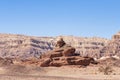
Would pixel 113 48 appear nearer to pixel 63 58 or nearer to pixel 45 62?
pixel 63 58

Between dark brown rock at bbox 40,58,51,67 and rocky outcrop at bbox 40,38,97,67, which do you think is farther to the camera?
rocky outcrop at bbox 40,38,97,67

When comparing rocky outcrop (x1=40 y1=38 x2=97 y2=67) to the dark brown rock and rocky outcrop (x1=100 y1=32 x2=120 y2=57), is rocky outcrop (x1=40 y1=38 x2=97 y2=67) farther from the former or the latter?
rocky outcrop (x1=100 y1=32 x2=120 y2=57)

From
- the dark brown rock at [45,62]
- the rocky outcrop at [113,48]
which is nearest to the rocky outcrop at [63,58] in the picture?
the dark brown rock at [45,62]

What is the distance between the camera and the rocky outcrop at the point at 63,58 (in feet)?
210

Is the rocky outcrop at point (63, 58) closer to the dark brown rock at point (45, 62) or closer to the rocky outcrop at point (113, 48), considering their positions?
the dark brown rock at point (45, 62)

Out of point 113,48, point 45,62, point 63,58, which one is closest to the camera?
point 45,62

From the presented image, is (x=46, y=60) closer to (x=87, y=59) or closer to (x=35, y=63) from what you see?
(x=35, y=63)

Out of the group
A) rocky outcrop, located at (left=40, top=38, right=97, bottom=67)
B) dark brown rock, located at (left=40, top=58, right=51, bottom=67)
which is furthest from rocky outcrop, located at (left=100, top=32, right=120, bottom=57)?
dark brown rock, located at (left=40, top=58, right=51, bottom=67)

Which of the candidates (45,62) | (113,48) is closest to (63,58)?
(45,62)

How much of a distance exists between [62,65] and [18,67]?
1198cm

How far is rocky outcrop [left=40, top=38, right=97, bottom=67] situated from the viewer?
6400cm

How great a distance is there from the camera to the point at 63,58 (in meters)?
64.6

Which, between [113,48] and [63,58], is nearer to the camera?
[63,58]

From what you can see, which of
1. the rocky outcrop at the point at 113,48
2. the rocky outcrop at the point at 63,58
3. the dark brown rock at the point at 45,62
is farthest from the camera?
the rocky outcrop at the point at 113,48
